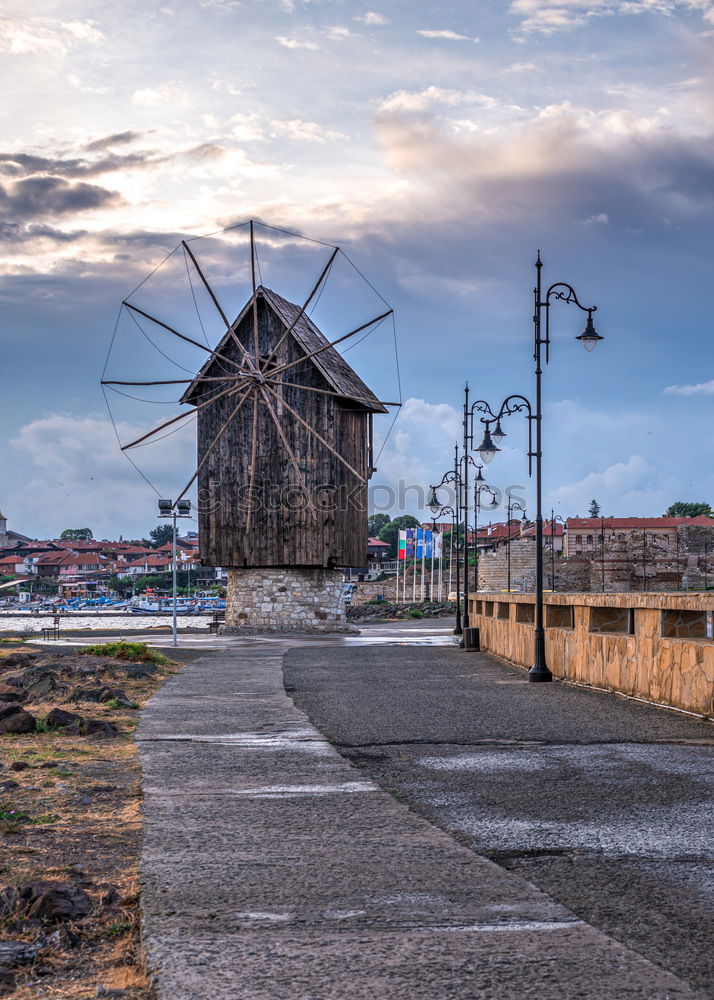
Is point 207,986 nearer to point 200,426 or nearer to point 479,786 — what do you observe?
point 479,786

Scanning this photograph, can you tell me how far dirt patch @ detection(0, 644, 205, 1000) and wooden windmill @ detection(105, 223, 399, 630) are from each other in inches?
1086

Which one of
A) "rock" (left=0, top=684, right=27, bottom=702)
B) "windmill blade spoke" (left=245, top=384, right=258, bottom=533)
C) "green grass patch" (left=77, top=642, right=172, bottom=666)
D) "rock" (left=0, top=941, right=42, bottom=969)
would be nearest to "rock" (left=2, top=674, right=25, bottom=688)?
"rock" (left=0, top=684, right=27, bottom=702)

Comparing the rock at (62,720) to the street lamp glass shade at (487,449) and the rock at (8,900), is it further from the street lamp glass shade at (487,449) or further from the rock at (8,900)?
the street lamp glass shade at (487,449)

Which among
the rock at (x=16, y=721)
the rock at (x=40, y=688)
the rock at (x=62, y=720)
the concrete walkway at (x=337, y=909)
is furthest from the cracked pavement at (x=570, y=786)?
the rock at (x=40, y=688)

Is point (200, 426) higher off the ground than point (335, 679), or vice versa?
point (200, 426)

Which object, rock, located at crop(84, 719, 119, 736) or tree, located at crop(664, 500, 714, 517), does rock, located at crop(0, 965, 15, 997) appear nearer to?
rock, located at crop(84, 719, 119, 736)

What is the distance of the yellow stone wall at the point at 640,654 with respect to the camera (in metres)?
11.3

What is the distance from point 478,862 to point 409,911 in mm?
933

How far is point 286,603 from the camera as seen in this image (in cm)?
4056

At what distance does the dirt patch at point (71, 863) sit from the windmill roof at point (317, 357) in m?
29.4

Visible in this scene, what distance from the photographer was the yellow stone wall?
11.3 metres

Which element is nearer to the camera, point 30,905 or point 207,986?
point 207,986

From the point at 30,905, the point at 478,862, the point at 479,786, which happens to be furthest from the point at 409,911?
the point at 479,786

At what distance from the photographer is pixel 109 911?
15.4ft
